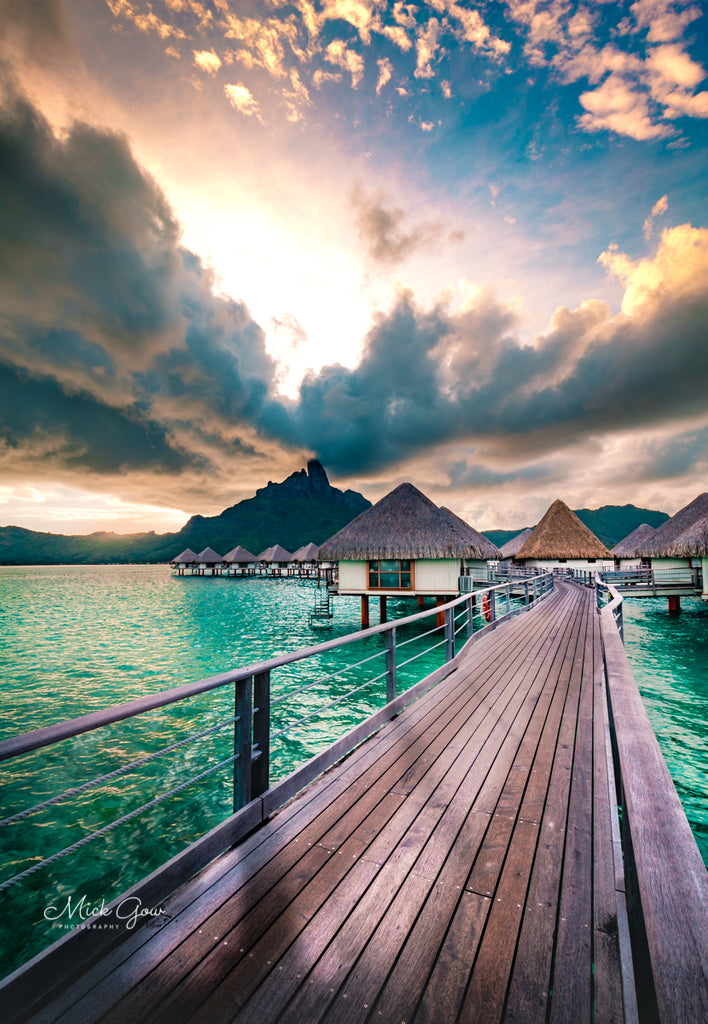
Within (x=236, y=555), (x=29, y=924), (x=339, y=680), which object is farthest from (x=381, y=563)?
(x=236, y=555)

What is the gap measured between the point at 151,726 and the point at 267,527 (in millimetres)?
155767

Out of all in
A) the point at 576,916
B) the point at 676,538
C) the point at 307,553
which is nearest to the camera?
the point at 576,916

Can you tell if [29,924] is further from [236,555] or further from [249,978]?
[236,555]

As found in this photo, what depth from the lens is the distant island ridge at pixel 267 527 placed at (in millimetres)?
155125

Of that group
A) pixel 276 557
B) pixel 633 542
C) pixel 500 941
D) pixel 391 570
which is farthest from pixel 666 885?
pixel 276 557

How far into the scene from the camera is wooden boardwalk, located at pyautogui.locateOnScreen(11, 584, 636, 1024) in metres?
1.54

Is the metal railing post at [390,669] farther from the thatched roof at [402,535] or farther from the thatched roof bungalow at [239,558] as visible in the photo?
the thatched roof bungalow at [239,558]

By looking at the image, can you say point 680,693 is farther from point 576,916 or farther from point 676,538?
point 676,538

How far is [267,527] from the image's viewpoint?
161500mm

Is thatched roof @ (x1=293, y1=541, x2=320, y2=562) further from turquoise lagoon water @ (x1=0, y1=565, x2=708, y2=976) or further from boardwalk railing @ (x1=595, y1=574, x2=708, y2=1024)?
boardwalk railing @ (x1=595, y1=574, x2=708, y2=1024)

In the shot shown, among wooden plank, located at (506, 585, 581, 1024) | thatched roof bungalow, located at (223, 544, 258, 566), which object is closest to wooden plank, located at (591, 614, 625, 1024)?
wooden plank, located at (506, 585, 581, 1024)

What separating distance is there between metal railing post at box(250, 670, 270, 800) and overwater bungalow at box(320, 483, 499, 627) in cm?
1583

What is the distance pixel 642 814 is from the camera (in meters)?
1.56

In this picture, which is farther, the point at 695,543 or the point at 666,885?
the point at 695,543
